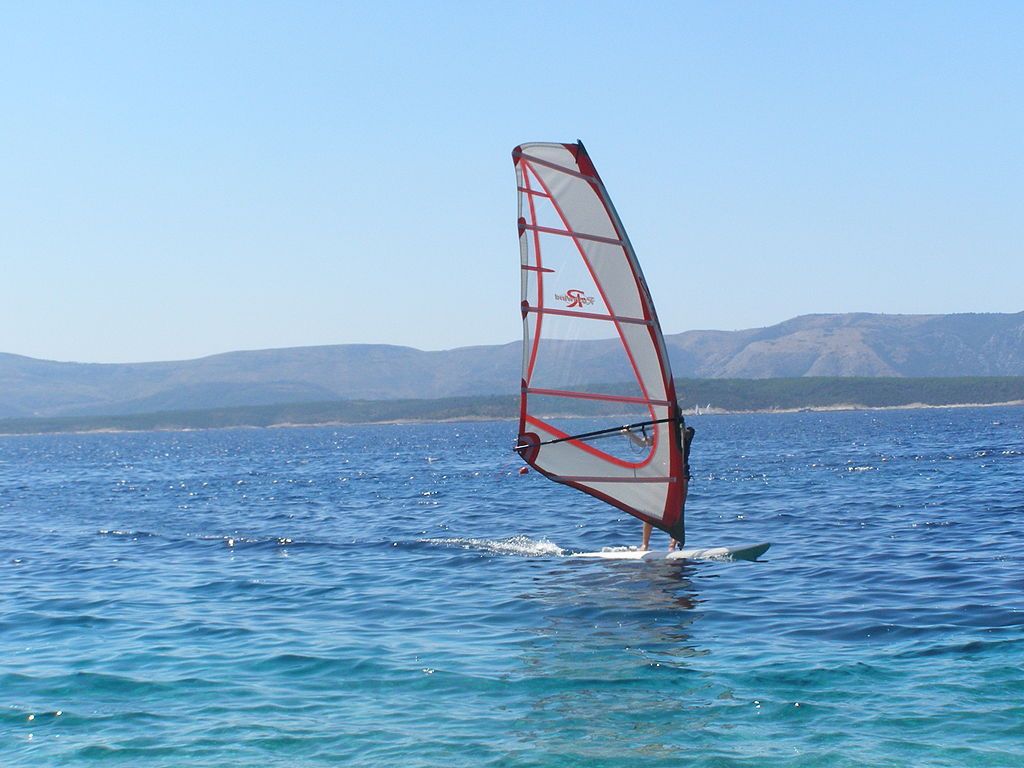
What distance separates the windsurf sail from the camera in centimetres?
1978

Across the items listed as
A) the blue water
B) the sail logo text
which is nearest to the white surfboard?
the blue water

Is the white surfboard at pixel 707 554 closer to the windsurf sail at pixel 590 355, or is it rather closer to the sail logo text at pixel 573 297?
the windsurf sail at pixel 590 355

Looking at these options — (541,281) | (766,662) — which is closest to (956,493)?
(541,281)

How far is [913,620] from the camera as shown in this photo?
1609 cm

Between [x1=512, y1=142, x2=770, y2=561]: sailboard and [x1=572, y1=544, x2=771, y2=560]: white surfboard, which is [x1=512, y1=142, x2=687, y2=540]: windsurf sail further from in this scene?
[x1=572, y1=544, x2=771, y2=560]: white surfboard

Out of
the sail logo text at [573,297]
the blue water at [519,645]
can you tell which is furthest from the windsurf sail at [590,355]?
the blue water at [519,645]

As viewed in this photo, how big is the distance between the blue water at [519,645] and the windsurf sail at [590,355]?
71.8 inches

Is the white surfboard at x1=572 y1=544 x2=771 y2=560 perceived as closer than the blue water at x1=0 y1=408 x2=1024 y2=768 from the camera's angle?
No

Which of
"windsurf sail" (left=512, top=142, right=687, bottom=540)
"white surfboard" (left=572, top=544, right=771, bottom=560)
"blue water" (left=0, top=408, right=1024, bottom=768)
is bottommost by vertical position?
"blue water" (left=0, top=408, right=1024, bottom=768)

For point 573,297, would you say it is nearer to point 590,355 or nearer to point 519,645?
point 590,355

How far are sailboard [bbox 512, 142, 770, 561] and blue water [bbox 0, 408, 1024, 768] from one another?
193 cm

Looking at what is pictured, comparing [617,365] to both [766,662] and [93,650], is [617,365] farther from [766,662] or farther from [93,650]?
[93,650]

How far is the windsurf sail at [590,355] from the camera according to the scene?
64.9 ft

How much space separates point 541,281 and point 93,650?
30.4ft
